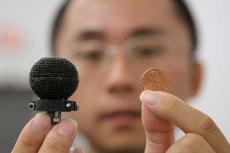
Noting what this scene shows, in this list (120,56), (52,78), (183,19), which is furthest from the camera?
(183,19)

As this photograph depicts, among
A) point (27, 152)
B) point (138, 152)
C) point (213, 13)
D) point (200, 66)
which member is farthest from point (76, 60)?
point (213, 13)

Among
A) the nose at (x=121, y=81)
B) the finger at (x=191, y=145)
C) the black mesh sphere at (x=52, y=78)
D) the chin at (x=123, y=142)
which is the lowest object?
the chin at (x=123, y=142)

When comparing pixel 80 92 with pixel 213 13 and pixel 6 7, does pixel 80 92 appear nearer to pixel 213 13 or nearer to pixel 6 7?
pixel 213 13

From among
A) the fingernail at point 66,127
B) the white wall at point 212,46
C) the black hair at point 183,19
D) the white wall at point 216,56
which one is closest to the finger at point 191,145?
the fingernail at point 66,127

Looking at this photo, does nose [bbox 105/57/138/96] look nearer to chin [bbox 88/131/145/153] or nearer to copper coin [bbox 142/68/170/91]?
chin [bbox 88/131/145/153]

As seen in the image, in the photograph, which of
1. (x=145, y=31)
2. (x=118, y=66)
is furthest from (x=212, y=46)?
(x=118, y=66)

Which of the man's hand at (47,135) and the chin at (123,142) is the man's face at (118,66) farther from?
the man's hand at (47,135)

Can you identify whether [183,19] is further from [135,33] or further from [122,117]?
[122,117]
